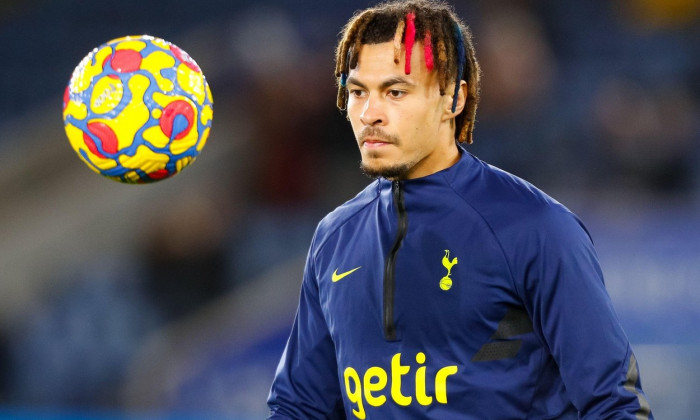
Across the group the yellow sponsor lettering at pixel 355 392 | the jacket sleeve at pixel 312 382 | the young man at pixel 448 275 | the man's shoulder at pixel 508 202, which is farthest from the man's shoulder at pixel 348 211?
the yellow sponsor lettering at pixel 355 392

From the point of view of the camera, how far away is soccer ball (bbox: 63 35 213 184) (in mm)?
2801

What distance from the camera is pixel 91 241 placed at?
7793 mm

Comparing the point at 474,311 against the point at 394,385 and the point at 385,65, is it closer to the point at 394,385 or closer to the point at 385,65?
the point at 394,385

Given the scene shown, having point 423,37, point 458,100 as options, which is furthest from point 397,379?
point 423,37

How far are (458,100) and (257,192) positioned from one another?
5.02 metres

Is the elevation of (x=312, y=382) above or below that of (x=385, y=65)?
below

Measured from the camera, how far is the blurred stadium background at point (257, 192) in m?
6.91

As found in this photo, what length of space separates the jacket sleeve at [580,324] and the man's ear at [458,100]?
0.39 metres

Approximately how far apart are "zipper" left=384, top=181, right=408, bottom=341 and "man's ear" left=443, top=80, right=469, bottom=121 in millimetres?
221

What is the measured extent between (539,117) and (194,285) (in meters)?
2.82

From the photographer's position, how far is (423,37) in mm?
2533

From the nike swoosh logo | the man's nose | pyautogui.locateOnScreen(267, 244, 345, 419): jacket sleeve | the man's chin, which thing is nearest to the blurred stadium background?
pyautogui.locateOnScreen(267, 244, 345, 419): jacket sleeve

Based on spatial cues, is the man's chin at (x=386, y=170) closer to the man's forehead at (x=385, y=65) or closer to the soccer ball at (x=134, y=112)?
the man's forehead at (x=385, y=65)

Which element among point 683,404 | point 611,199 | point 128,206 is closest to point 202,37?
point 128,206
